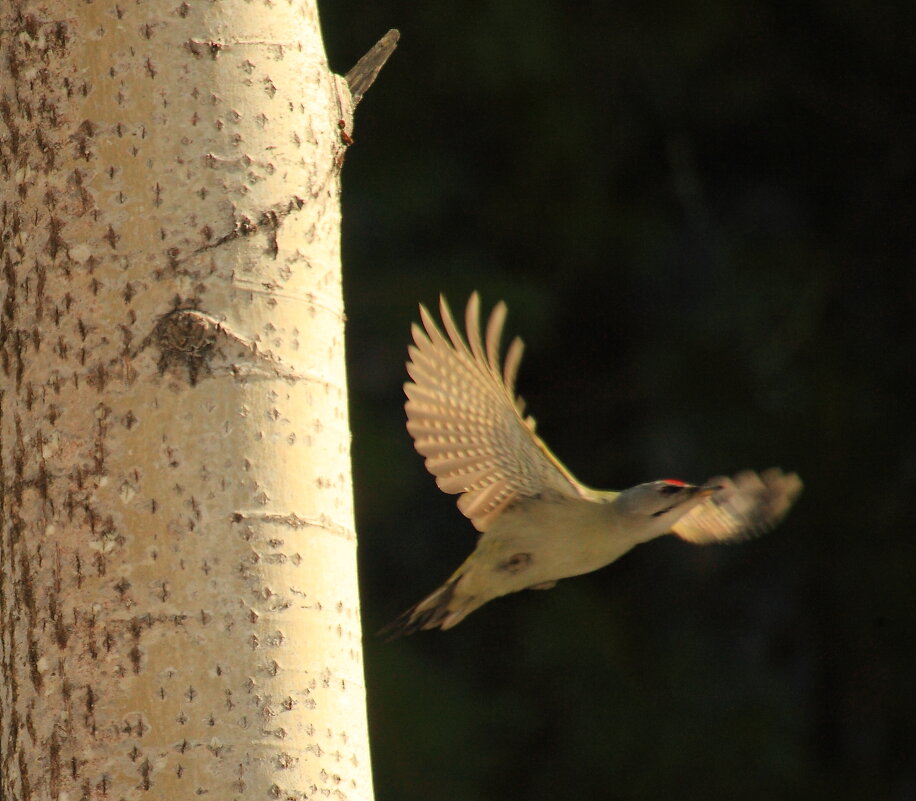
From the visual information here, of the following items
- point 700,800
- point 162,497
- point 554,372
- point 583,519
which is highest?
point 554,372

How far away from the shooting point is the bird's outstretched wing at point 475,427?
8.05ft

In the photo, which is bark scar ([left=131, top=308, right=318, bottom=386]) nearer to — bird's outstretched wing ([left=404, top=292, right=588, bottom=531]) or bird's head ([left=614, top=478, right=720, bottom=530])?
bird's outstretched wing ([left=404, top=292, right=588, bottom=531])

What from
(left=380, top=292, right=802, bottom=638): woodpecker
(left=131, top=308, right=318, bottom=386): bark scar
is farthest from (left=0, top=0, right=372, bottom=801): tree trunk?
(left=380, top=292, right=802, bottom=638): woodpecker

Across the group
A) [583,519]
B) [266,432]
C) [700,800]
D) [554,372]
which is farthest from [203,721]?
[554,372]

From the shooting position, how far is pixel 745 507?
10.7 ft

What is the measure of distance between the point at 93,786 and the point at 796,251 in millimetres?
3636

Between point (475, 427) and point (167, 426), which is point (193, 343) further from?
point (475, 427)

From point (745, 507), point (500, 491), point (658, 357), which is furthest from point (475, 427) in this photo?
point (658, 357)

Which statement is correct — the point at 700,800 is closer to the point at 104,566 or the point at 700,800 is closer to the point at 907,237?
the point at 907,237

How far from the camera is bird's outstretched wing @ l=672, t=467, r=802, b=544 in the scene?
3232mm

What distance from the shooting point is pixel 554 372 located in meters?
4.49

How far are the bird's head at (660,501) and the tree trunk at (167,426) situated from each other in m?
1.60

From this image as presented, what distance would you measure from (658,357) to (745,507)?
1202 mm

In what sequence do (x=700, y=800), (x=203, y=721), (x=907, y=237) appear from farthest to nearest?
(x=907, y=237) → (x=700, y=800) → (x=203, y=721)
